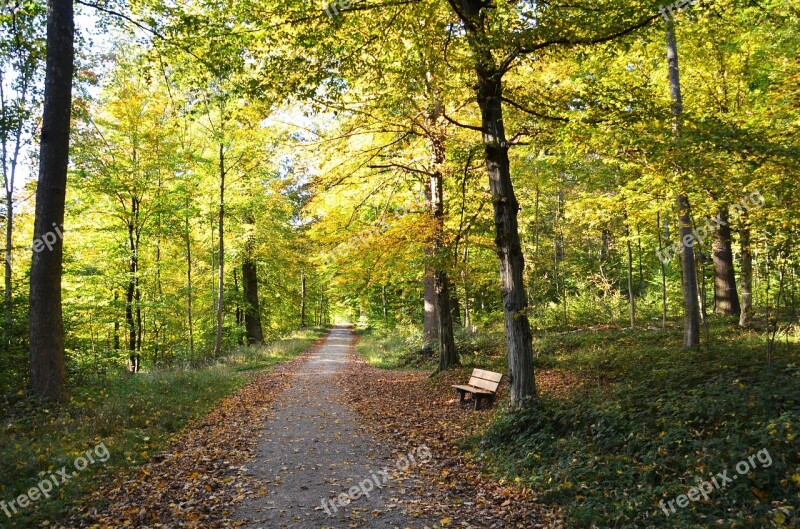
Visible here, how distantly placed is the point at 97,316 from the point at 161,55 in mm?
12686

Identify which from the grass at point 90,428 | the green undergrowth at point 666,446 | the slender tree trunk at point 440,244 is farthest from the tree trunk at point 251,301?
the green undergrowth at point 666,446

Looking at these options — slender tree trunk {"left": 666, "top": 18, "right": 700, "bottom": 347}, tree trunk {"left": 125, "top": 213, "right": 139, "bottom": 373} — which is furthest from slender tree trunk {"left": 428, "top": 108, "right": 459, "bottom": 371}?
tree trunk {"left": 125, "top": 213, "right": 139, "bottom": 373}

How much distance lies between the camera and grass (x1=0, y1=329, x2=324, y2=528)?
5328 mm

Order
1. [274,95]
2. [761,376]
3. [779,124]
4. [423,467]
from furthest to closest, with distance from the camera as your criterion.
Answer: [779,124] → [274,95] → [423,467] → [761,376]

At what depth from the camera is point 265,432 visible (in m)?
8.29

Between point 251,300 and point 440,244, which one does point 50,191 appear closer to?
point 440,244

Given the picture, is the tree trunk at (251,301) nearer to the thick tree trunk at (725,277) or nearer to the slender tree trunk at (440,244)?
the slender tree trunk at (440,244)

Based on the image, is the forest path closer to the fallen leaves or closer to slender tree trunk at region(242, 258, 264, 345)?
the fallen leaves

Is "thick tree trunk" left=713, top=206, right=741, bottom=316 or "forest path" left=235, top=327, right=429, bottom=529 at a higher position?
"thick tree trunk" left=713, top=206, right=741, bottom=316

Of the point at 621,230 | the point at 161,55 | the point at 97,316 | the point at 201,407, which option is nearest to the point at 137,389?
the point at 201,407

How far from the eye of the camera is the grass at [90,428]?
5328 mm

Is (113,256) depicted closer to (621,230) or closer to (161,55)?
(161,55)

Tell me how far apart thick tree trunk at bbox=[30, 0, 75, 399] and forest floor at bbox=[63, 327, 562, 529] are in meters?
2.72

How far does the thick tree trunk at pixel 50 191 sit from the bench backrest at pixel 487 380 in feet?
25.2
